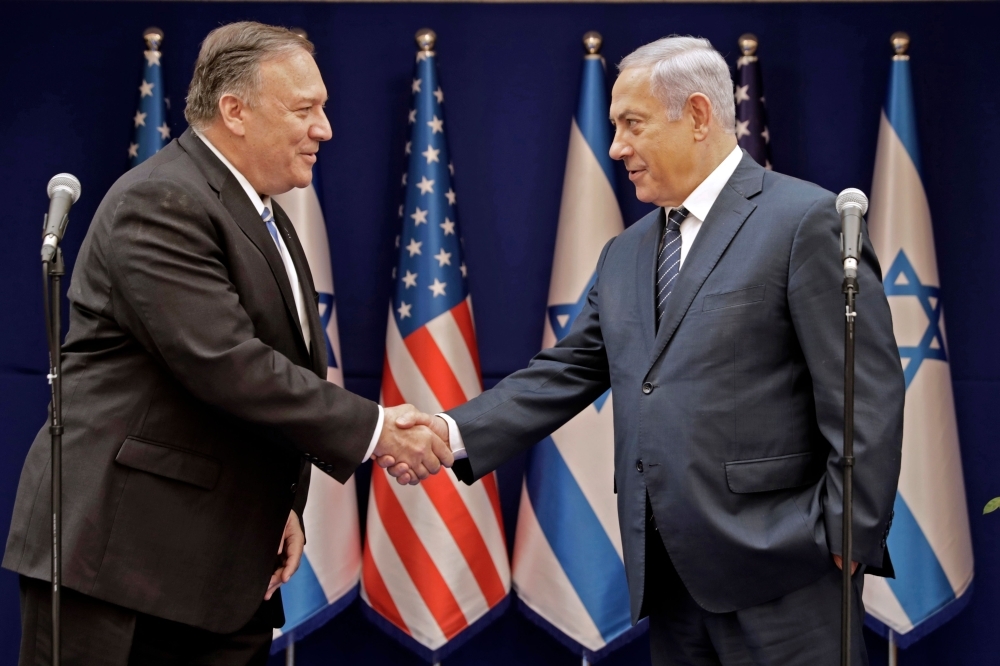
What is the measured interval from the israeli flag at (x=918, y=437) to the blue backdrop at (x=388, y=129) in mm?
359

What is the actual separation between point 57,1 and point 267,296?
8.54ft

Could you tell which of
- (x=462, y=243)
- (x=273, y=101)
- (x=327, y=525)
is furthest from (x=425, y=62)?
(x=327, y=525)

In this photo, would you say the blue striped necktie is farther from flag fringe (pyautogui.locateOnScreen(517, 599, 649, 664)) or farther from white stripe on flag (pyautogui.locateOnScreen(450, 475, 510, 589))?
flag fringe (pyautogui.locateOnScreen(517, 599, 649, 664))

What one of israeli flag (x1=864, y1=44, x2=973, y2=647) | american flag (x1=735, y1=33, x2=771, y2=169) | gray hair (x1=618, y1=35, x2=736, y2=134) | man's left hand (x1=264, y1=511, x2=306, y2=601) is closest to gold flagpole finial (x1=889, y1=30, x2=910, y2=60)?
israeli flag (x1=864, y1=44, x2=973, y2=647)

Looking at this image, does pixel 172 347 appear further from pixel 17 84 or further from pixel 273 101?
pixel 17 84

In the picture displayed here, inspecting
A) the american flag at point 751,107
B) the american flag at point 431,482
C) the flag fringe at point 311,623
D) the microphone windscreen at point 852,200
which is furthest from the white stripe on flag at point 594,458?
the microphone windscreen at point 852,200

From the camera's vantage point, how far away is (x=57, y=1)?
422 cm

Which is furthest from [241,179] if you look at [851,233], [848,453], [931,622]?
[931,622]

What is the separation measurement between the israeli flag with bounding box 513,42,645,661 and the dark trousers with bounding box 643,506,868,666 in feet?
4.35

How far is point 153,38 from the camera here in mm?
3910

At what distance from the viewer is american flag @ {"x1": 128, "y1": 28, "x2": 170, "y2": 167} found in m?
3.85

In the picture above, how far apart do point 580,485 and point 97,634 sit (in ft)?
6.53

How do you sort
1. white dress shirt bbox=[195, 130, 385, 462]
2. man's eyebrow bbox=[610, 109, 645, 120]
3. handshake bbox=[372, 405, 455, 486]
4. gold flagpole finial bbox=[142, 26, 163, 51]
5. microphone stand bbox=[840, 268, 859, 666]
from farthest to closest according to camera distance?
gold flagpole finial bbox=[142, 26, 163, 51] → handshake bbox=[372, 405, 455, 486] → man's eyebrow bbox=[610, 109, 645, 120] → white dress shirt bbox=[195, 130, 385, 462] → microphone stand bbox=[840, 268, 859, 666]

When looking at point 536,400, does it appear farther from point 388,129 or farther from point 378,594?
point 388,129
